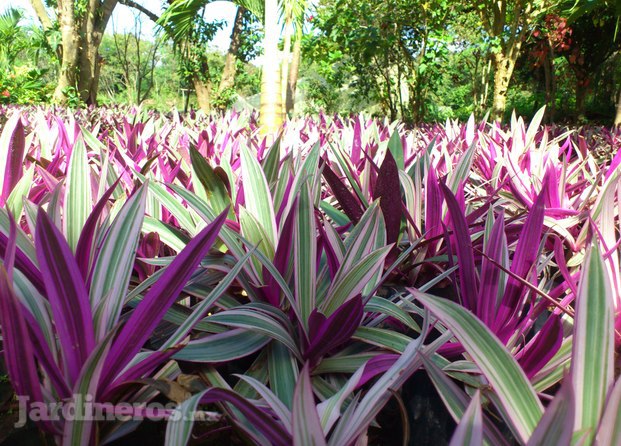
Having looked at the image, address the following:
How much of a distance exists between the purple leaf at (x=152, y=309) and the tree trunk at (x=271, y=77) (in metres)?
2.59

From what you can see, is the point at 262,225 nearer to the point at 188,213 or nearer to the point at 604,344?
the point at 188,213

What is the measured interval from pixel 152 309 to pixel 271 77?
297 centimetres

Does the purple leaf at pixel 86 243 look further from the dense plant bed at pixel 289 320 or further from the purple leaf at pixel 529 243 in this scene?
the purple leaf at pixel 529 243

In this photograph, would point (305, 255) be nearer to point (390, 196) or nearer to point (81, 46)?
point (390, 196)

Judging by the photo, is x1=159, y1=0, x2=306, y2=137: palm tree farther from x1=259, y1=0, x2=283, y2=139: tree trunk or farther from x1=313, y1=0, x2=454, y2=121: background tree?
x1=313, y1=0, x2=454, y2=121: background tree

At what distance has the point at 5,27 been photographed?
16.0 meters

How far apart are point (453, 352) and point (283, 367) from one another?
0.30 m

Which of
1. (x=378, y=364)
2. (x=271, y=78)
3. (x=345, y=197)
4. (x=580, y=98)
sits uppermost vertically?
(x=580, y=98)

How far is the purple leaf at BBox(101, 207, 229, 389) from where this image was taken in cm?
70

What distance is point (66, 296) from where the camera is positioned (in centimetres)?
71

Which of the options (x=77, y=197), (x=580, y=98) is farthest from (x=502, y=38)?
(x=580, y=98)

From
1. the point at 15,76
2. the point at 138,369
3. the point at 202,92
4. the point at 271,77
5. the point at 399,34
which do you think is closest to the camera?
the point at 138,369

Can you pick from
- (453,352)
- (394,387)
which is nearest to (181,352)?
(394,387)

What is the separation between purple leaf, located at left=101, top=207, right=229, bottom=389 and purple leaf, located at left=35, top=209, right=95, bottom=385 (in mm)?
47
